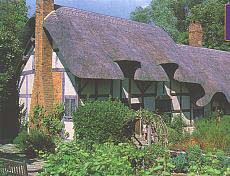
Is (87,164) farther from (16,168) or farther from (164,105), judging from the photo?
(164,105)

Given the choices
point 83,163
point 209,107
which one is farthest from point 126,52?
point 83,163

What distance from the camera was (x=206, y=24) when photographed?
39.7 m

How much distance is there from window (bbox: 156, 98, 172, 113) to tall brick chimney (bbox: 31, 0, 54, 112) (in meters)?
5.23

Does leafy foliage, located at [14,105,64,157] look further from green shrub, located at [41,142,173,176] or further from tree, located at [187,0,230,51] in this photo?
tree, located at [187,0,230,51]

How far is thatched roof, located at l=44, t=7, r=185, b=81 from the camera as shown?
16.9 m

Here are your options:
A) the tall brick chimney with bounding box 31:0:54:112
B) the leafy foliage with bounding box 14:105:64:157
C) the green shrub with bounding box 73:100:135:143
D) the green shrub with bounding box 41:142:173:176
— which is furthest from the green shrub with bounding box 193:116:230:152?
the green shrub with bounding box 41:142:173:176

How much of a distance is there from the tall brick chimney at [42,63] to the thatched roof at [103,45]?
47cm

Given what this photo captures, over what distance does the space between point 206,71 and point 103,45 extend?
7.04 metres

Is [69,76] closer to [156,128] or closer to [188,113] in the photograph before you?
[156,128]

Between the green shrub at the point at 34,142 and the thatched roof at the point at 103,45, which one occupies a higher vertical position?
the thatched roof at the point at 103,45

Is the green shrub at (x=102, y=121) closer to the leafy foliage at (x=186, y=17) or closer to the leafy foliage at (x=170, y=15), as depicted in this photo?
the leafy foliage at (x=186, y=17)

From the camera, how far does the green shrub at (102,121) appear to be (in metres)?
14.8

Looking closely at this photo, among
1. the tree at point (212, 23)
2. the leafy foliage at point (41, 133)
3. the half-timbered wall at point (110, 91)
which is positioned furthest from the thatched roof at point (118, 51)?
the tree at point (212, 23)

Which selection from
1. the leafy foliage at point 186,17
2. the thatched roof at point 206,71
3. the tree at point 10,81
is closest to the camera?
the tree at point 10,81
